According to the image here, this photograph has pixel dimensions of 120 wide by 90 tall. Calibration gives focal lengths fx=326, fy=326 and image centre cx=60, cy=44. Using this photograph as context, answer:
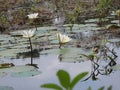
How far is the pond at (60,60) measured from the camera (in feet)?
A: 7.71

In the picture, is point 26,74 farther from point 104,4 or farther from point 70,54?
point 104,4

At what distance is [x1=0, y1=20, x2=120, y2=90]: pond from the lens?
7.71 feet

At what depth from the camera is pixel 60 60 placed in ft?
9.64

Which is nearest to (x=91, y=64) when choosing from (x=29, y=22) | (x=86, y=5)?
(x=29, y=22)

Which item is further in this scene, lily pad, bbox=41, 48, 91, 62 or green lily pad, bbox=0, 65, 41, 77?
lily pad, bbox=41, 48, 91, 62

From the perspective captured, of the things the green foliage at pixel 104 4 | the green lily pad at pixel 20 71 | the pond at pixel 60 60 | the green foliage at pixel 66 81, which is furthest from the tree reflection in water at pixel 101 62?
the green foliage at pixel 104 4

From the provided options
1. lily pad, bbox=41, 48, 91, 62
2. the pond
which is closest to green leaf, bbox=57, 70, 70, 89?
the pond

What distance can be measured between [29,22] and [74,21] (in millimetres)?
893

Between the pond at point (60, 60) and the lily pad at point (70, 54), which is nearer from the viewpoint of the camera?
the pond at point (60, 60)

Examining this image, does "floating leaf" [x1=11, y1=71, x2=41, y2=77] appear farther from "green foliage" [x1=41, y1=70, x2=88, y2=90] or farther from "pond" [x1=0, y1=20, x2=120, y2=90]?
"green foliage" [x1=41, y1=70, x2=88, y2=90]

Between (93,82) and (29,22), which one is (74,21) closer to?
(29,22)

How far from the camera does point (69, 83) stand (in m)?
0.47

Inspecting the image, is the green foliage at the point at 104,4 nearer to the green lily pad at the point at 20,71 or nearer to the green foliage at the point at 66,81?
the green lily pad at the point at 20,71

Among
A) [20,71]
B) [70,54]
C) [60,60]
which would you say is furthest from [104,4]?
[20,71]
